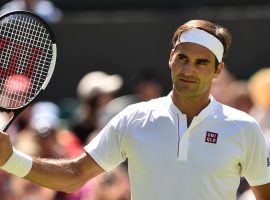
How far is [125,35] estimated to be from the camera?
1168cm

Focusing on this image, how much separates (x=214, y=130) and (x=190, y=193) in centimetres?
35

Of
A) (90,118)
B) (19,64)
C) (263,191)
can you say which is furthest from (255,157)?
(90,118)

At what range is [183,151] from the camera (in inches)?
193

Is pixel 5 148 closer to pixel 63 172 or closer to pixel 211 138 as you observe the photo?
pixel 63 172

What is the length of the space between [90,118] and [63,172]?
482 cm

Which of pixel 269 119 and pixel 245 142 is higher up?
pixel 245 142

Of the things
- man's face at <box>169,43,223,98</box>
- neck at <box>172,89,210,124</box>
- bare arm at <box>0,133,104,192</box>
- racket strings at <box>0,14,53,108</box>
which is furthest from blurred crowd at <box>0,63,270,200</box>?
man's face at <box>169,43,223,98</box>

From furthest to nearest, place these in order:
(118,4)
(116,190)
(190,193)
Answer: (118,4) < (116,190) < (190,193)

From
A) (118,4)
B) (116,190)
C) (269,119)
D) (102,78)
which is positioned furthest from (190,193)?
(118,4)

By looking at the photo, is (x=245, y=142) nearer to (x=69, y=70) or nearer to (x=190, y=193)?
(x=190, y=193)

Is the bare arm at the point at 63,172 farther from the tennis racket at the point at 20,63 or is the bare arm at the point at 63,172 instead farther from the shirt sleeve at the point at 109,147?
the tennis racket at the point at 20,63

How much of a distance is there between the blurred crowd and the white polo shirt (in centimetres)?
214

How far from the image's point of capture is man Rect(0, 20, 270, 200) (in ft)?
16.1

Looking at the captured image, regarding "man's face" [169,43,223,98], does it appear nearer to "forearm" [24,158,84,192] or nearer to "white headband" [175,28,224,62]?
"white headband" [175,28,224,62]
